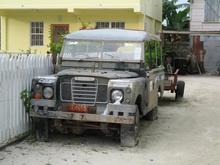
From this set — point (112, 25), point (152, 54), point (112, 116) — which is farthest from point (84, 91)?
point (112, 25)

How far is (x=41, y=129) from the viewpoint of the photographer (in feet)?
30.7

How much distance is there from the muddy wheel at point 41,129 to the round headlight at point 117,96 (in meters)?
1.39

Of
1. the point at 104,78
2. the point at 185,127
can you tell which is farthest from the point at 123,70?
the point at 185,127

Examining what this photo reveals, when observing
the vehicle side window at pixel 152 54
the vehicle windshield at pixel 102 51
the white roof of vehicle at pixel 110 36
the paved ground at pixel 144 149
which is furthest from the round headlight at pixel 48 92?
the vehicle side window at pixel 152 54

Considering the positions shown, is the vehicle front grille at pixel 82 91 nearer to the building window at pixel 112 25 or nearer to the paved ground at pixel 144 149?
the paved ground at pixel 144 149

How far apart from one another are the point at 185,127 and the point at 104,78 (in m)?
3.34

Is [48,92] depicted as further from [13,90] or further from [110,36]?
[110,36]

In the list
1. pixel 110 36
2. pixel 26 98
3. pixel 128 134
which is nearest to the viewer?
pixel 128 134

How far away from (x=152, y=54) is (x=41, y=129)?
362 cm

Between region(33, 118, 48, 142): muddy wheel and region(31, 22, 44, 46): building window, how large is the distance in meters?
18.6

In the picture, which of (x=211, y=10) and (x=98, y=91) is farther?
(x=211, y=10)

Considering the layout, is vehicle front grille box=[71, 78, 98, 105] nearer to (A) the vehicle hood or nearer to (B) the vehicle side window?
(A) the vehicle hood

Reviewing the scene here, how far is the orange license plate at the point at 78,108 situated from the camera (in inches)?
354

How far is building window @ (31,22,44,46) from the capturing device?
27.7 meters
